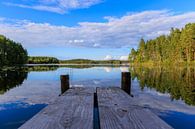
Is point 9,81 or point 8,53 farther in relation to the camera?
point 8,53

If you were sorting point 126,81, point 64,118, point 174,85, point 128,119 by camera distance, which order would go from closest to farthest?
1. point 128,119
2. point 64,118
3. point 126,81
4. point 174,85

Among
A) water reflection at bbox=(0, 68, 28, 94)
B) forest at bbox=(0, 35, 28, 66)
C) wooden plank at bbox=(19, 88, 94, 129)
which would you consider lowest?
water reflection at bbox=(0, 68, 28, 94)

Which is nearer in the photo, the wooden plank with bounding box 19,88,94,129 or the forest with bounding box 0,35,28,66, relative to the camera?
the wooden plank with bounding box 19,88,94,129

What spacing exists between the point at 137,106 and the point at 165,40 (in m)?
101

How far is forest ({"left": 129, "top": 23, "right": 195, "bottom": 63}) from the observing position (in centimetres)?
7838

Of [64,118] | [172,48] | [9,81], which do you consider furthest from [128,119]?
[172,48]

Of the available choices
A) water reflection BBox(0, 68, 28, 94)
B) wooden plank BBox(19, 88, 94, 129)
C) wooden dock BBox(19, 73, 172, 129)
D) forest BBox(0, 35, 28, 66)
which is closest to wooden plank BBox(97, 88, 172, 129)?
wooden dock BBox(19, 73, 172, 129)

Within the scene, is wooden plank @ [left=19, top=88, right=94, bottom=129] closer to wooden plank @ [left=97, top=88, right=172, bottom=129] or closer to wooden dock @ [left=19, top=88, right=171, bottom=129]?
wooden dock @ [left=19, top=88, right=171, bottom=129]

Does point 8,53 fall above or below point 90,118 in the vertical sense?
above

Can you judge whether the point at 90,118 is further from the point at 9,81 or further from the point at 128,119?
the point at 9,81

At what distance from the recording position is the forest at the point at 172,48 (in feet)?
257

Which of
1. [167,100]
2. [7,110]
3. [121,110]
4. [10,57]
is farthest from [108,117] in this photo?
[10,57]

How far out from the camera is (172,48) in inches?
3593

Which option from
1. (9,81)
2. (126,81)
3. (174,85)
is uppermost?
(126,81)
